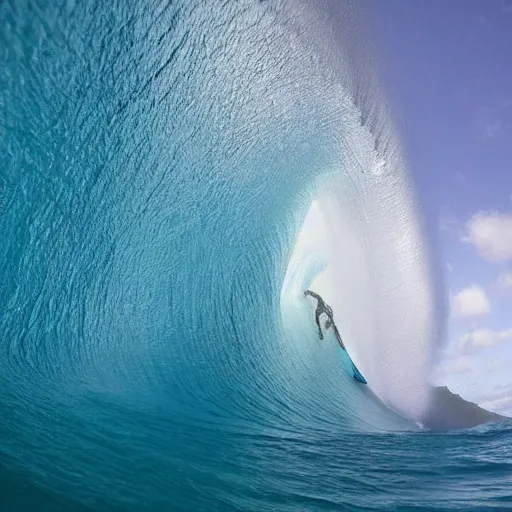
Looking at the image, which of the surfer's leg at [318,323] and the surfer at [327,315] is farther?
the surfer at [327,315]

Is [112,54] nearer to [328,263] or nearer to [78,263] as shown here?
[78,263]

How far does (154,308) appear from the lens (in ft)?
16.0

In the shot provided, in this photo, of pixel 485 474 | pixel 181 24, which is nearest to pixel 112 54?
pixel 181 24

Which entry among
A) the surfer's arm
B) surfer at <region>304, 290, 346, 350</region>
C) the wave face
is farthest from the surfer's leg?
the wave face

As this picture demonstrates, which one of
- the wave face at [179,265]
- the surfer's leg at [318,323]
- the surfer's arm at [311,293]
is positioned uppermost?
the surfer's arm at [311,293]

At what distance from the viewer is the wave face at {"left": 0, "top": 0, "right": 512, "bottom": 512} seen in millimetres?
2326

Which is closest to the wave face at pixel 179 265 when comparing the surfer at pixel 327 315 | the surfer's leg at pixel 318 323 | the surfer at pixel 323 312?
the surfer's leg at pixel 318 323

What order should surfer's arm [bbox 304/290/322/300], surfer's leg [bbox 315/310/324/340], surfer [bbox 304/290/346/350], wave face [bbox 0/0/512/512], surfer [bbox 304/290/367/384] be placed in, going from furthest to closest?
surfer's arm [bbox 304/290/322/300]
surfer [bbox 304/290/346/350]
surfer [bbox 304/290/367/384]
surfer's leg [bbox 315/310/324/340]
wave face [bbox 0/0/512/512]

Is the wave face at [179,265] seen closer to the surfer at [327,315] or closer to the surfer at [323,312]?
the surfer at [327,315]

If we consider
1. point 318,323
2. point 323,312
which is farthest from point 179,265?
point 323,312

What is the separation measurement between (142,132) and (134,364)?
224 cm

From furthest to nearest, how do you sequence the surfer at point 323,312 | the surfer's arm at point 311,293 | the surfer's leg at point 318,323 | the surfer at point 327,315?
the surfer's arm at point 311,293 < the surfer at point 323,312 < the surfer at point 327,315 < the surfer's leg at point 318,323

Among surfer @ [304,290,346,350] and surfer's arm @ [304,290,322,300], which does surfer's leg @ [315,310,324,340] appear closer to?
surfer @ [304,290,346,350]

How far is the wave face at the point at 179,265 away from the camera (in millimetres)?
2326
